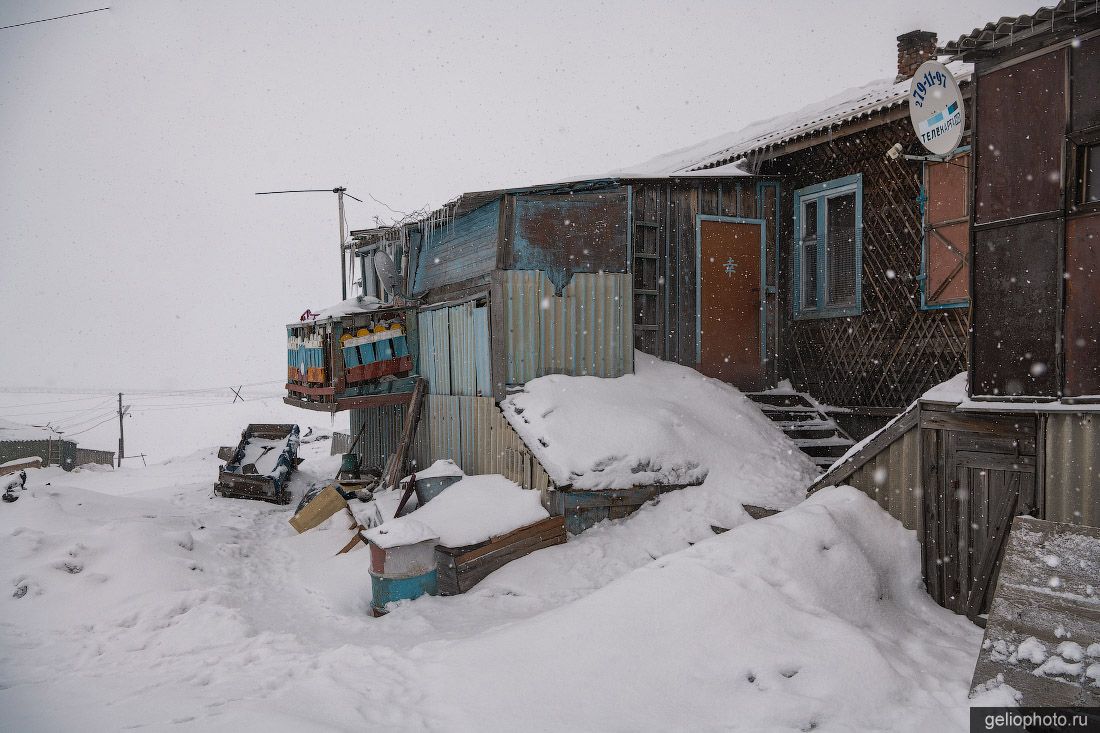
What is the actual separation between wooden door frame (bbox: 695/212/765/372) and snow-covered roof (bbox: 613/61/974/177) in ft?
2.97

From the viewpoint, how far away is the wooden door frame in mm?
11750

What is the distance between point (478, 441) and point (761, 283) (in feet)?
20.3

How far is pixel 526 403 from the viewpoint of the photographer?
954cm

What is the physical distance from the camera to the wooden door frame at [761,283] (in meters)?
11.8

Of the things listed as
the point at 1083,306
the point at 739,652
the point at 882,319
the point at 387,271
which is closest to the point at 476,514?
the point at 739,652

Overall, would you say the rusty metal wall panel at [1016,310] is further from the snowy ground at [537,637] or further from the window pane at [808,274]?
the window pane at [808,274]

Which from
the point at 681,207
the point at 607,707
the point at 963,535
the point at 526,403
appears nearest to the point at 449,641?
the point at 607,707

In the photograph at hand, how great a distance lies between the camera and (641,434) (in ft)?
29.1

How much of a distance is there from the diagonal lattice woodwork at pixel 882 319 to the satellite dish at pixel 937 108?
276 centimetres

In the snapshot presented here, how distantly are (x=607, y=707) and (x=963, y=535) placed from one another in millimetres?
3981

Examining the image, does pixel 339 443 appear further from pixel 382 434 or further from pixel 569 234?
pixel 569 234

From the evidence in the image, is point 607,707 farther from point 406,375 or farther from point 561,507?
point 406,375

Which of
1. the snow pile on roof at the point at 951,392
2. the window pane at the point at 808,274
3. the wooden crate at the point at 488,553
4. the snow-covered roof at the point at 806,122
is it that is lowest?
the wooden crate at the point at 488,553

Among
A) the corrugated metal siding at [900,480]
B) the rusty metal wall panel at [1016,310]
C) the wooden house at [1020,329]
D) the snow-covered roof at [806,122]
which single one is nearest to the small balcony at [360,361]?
the snow-covered roof at [806,122]
